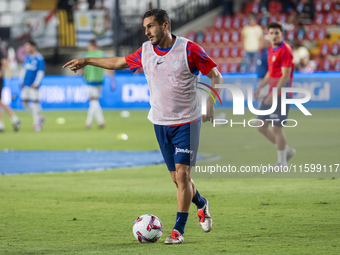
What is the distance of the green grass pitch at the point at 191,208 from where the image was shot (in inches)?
210

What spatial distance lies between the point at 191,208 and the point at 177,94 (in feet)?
6.95

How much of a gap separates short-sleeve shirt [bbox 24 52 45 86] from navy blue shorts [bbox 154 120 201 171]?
1210 centimetres

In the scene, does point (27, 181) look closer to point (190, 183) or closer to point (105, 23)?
point (190, 183)

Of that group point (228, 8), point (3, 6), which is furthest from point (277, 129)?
point (3, 6)

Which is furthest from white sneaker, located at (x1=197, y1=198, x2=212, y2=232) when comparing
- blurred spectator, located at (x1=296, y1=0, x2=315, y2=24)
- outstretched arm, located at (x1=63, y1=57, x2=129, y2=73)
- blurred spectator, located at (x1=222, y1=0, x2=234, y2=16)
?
blurred spectator, located at (x1=222, y1=0, x2=234, y2=16)

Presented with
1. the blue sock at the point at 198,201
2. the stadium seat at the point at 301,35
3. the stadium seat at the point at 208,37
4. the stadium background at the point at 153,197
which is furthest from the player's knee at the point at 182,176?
the stadium seat at the point at 208,37

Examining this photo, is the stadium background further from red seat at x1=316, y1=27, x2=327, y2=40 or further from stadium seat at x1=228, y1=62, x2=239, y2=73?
red seat at x1=316, y1=27, x2=327, y2=40

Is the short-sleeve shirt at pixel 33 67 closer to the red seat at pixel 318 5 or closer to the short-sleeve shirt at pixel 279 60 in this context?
the short-sleeve shirt at pixel 279 60

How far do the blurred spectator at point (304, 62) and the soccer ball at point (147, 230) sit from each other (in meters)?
17.8

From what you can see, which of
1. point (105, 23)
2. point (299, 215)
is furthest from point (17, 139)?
point (105, 23)

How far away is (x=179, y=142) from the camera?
5.57 meters

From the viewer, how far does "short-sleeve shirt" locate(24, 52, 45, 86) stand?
17188 mm

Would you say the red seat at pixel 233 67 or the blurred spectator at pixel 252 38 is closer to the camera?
the blurred spectator at pixel 252 38

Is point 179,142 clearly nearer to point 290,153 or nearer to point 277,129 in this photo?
point 277,129
